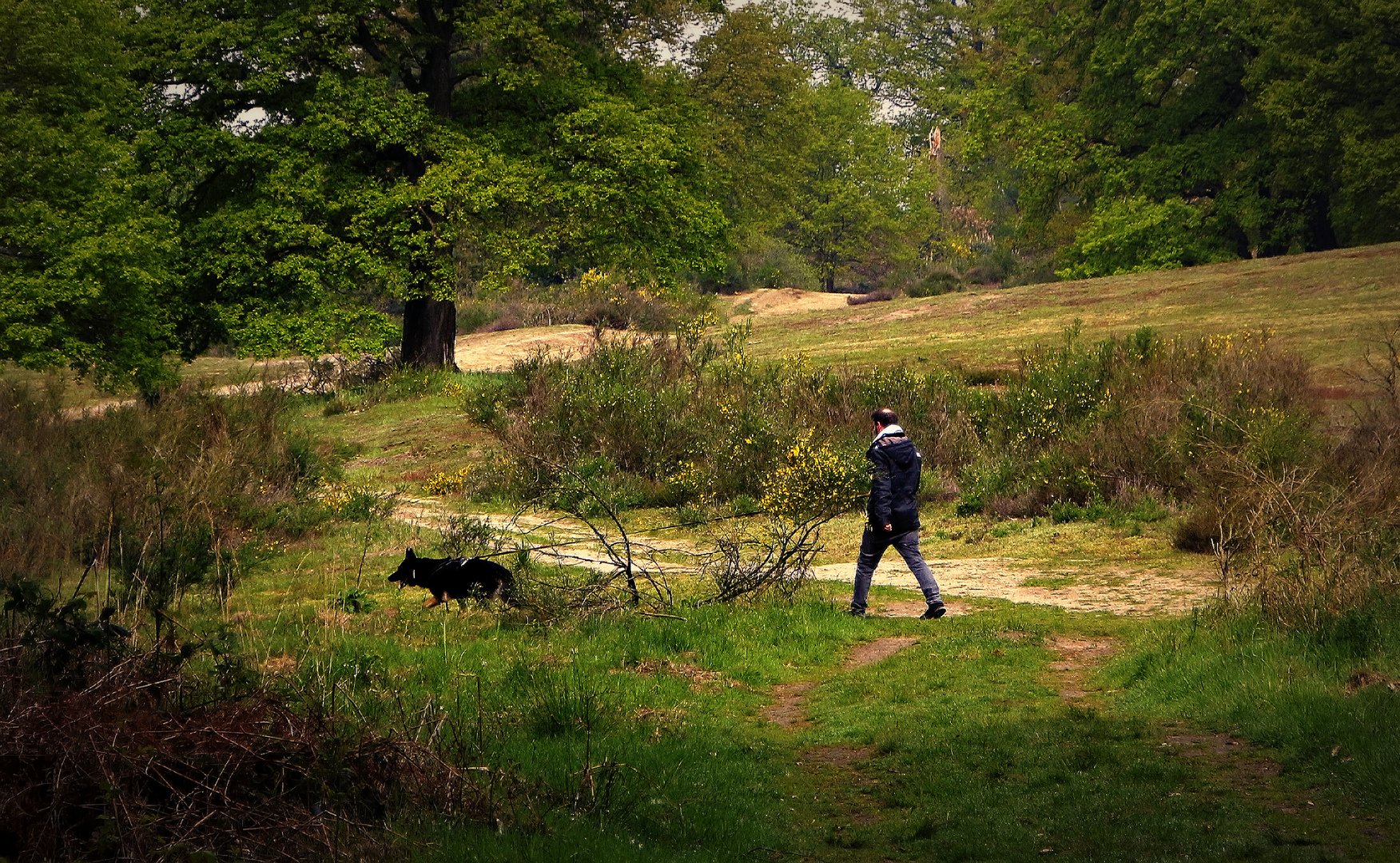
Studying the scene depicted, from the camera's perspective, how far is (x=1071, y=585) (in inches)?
612

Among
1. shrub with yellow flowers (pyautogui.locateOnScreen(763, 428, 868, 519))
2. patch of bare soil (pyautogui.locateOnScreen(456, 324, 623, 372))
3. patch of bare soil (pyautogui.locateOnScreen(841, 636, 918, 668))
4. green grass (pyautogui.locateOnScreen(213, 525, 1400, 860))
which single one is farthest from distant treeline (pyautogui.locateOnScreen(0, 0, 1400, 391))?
patch of bare soil (pyautogui.locateOnScreen(841, 636, 918, 668))

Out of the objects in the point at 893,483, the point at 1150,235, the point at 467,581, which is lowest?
the point at 467,581

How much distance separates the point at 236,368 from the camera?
145 feet

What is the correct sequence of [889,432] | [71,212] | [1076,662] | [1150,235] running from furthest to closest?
[1150,235]
[71,212]
[889,432]
[1076,662]

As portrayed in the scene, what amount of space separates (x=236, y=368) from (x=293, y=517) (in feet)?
88.5

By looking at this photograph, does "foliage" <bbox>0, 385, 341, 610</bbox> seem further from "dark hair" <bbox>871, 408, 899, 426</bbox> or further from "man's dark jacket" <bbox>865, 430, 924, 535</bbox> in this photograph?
"dark hair" <bbox>871, 408, 899, 426</bbox>

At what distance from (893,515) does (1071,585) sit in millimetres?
3417

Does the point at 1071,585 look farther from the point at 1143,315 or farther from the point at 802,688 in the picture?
the point at 1143,315

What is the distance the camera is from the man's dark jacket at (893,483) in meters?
13.3

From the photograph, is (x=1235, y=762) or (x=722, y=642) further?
(x=722, y=642)

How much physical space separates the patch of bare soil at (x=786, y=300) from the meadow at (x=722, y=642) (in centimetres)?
2720

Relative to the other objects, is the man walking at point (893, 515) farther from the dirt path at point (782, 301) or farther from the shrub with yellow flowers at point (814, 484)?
the dirt path at point (782, 301)

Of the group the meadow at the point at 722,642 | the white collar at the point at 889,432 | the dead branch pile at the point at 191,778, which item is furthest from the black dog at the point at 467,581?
the dead branch pile at the point at 191,778

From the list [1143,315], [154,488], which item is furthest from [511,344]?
[154,488]
